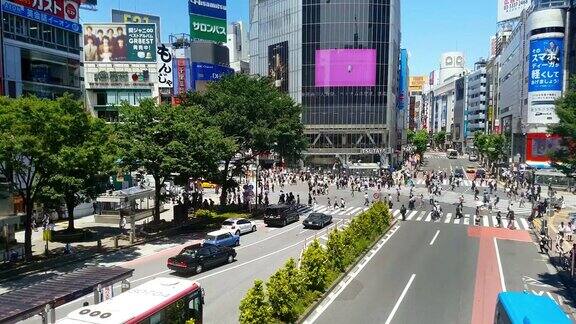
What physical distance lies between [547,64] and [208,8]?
179ft

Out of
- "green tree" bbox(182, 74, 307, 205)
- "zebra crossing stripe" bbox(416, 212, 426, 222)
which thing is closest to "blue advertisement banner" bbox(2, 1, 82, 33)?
"green tree" bbox(182, 74, 307, 205)

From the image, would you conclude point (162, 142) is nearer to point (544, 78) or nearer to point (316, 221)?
point (316, 221)

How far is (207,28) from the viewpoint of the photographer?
73188 millimetres

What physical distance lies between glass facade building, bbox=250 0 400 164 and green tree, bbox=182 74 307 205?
1849 inches

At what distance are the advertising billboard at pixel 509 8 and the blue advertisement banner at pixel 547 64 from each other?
150ft

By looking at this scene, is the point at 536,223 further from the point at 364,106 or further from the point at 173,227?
the point at 364,106

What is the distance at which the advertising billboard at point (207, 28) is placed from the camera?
7175 centimetres

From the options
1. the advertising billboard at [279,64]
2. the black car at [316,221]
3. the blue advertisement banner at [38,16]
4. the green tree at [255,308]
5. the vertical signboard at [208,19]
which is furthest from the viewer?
the advertising billboard at [279,64]

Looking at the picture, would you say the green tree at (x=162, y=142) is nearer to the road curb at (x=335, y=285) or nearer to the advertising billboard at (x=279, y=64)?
the road curb at (x=335, y=285)

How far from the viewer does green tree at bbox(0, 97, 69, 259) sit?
913 inches

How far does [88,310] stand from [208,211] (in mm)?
28005

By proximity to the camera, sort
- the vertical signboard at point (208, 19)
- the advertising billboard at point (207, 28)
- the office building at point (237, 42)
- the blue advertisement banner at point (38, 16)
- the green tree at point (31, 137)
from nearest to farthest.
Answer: the green tree at point (31, 137) → the blue advertisement banner at point (38, 16) → the vertical signboard at point (208, 19) → the advertising billboard at point (207, 28) → the office building at point (237, 42)

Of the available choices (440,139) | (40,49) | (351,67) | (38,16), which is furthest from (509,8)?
(40,49)

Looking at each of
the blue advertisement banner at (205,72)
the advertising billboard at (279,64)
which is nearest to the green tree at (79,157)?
the blue advertisement banner at (205,72)
